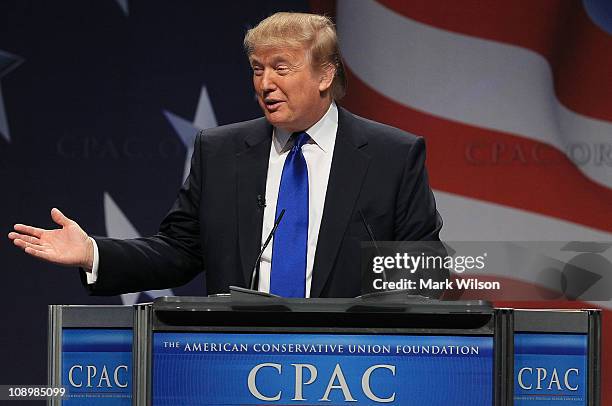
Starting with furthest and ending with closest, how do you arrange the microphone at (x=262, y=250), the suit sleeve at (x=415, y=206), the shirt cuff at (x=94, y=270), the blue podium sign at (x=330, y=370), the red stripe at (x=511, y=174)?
the red stripe at (x=511, y=174)
the suit sleeve at (x=415, y=206)
the shirt cuff at (x=94, y=270)
the microphone at (x=262, y=250)
the blue podium sign at (x=330, y=370)

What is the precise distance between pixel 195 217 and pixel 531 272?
3.06ft

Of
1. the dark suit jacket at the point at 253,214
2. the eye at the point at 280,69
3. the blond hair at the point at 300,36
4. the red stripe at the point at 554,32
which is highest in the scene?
the red stripe at the point at 554,32

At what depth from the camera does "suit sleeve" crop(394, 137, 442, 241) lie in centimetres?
254

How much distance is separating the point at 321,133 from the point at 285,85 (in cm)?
16

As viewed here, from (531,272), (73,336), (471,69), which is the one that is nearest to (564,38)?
(471,69)

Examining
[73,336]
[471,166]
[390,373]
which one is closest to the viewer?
[390,373]

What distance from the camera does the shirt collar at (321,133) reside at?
8.45 ft

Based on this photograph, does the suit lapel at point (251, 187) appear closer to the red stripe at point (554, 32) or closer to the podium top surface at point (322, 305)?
the podium top surface at point (322, 305)

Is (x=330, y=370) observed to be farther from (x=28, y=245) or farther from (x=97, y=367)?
(x=28, y=245)

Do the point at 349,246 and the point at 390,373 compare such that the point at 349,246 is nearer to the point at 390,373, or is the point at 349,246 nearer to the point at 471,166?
the point at 390,373

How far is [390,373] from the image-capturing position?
6.00 ft

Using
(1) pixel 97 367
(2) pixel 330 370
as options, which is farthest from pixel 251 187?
(2) pixel 330 370

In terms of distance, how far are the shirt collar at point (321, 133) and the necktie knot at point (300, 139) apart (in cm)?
1

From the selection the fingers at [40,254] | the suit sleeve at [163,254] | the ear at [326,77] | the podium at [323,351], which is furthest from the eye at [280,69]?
the podium at [323,351]
